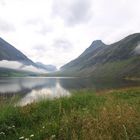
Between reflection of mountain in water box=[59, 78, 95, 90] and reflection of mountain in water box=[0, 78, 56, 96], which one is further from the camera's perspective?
reflection of mountain in water box=[59, 78, 95, 90]

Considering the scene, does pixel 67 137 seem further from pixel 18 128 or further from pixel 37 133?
pixel 18 128

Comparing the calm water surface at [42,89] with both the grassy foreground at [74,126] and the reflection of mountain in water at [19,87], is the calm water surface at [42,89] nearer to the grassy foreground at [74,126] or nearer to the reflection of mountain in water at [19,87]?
the reflection of mountain in water at [19,87]

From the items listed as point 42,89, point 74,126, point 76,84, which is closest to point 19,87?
point 76,84

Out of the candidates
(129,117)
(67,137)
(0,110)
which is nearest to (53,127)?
(67,137)

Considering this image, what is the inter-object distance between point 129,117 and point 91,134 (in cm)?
160

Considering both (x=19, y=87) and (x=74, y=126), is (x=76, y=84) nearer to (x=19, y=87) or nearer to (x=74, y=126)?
(x=19, y=87)

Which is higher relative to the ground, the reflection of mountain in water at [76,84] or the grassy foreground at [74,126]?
the reflection of mountain in water at [76,84]

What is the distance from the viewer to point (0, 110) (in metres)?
10.4

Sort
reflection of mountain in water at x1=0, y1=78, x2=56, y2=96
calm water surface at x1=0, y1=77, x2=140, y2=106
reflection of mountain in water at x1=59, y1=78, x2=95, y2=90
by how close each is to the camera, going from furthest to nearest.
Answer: reflection of mountain in water at x1=59, y1=78, x2=95, y2=90 → reflection of mountain in water at x1=0, y1=78, x2=56, y2=96 → calm water surface at x1=0, y1=77, x2=140, y2=106

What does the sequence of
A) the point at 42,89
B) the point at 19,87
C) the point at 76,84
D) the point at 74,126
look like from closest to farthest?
the point at 74,126 → the point at 42,89 → the point at 19,87 → the point at 76,84

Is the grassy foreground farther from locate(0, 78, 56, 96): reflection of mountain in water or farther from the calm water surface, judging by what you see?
locate(0, 78, 56, 96): reflection of mountain in water

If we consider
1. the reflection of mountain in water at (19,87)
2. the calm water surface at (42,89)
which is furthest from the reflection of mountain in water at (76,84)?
the reflection of mountain in water at (19,87)

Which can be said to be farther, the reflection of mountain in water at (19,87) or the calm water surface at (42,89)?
the reflection of mountain in water at (19,87)

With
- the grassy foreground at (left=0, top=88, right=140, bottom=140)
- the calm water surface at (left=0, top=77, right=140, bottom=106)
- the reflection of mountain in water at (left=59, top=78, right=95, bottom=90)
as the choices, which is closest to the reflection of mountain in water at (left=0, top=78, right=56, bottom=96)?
the calm water surface at (left=0, top=77, right=140, bottom=106)
